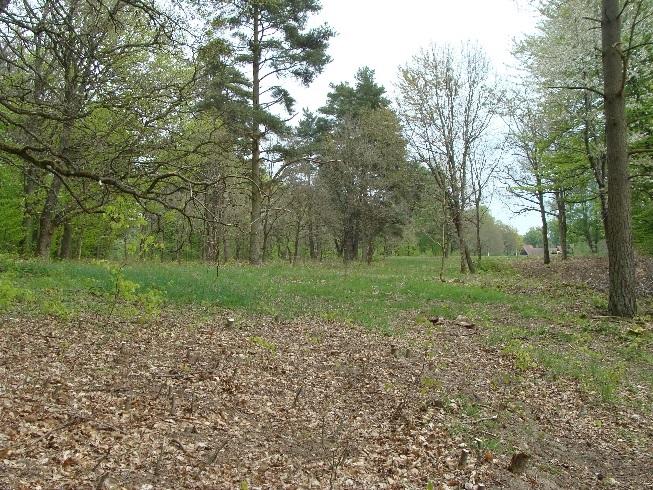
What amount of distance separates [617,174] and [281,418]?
904 cm

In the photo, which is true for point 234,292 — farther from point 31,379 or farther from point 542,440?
point 542,440

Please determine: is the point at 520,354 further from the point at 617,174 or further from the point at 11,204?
the point at 11,204

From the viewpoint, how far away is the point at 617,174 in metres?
10.5

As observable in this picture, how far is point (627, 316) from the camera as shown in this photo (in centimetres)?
1051

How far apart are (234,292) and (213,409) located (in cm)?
673

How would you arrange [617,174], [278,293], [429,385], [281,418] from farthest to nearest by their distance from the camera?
[278,293] → [617,174] → [429,385] → [281,418]

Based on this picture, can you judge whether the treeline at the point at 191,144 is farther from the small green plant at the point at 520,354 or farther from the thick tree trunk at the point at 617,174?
the thick tree trunk at the point at 617,174

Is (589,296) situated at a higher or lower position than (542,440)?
higher

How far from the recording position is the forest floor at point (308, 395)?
13.8 ft

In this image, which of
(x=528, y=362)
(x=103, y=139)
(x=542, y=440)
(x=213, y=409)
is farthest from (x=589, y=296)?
(x=103, y=139)

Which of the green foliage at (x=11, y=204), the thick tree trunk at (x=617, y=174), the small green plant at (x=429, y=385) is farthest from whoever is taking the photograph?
the green foliage at (x=11, y=204)

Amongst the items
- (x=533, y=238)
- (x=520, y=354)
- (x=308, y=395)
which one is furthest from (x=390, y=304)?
(x=533, y=238)

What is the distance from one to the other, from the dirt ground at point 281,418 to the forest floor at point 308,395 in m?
0.02

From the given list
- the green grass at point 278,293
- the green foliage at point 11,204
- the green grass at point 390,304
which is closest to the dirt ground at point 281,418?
the green grass at point 390,304
